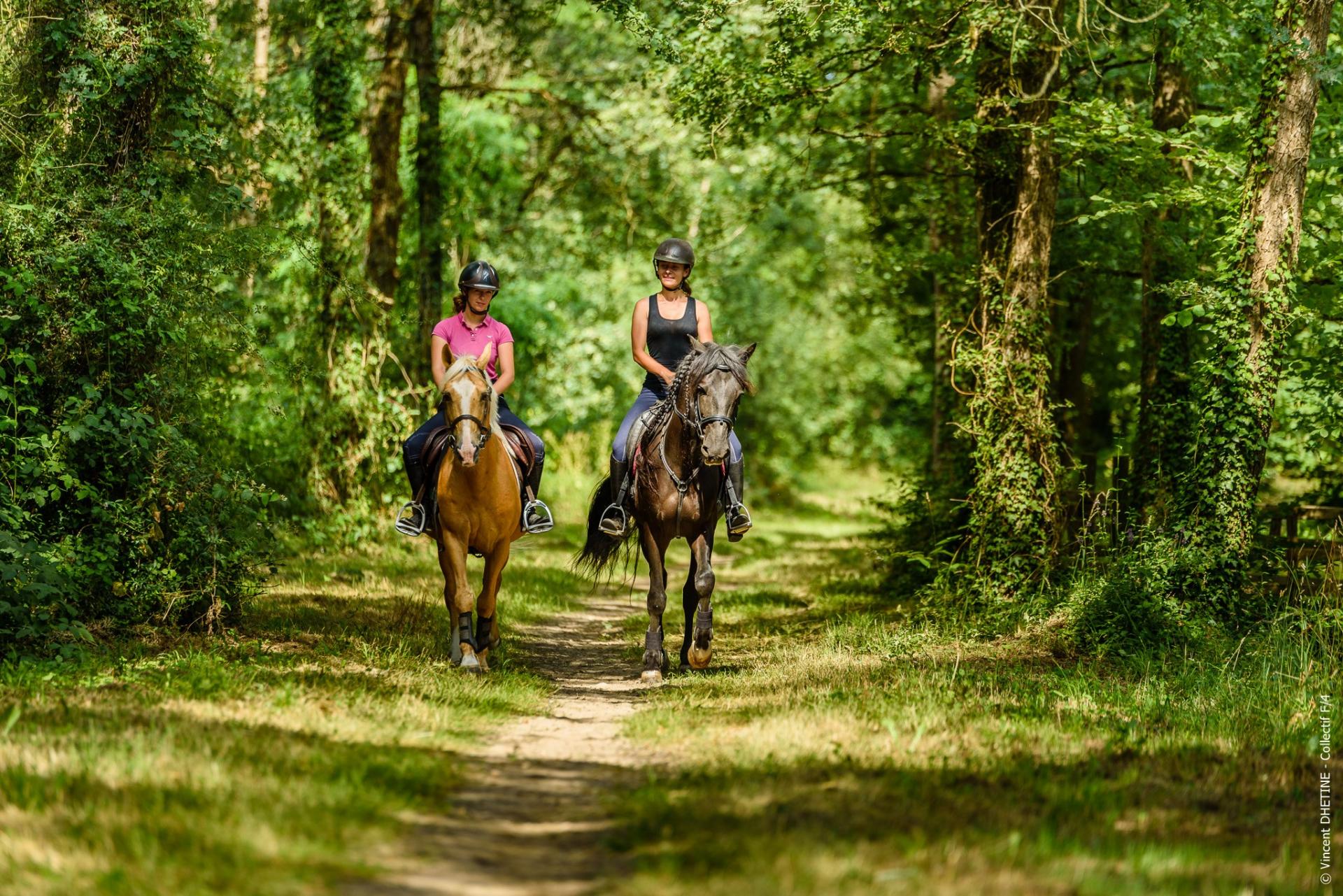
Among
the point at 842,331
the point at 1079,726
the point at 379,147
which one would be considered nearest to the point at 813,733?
the point at 1079,726

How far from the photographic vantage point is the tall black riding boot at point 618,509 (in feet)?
36.4

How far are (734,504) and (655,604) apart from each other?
43.0 inches

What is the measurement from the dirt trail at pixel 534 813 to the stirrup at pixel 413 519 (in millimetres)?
1866

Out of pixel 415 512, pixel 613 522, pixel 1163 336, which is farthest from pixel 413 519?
pixel 1163 336

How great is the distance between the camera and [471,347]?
11.1 m

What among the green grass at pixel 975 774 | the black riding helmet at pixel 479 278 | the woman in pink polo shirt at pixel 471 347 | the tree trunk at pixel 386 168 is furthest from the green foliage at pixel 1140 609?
the tree trunk at pixel 386 168

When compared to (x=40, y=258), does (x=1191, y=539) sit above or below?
below

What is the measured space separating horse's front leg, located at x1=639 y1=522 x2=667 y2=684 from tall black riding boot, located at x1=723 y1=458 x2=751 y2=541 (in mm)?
613

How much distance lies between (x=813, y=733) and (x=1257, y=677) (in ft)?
13.4

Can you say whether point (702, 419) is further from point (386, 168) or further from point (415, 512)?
point (386, 168)

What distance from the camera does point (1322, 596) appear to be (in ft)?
38.8

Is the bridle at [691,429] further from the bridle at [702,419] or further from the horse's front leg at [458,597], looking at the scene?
the horse's front leg at [458,597]

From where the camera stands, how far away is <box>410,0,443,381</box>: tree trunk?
792 inches

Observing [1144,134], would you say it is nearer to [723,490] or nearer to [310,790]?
[723,490]
